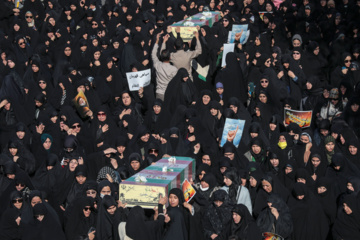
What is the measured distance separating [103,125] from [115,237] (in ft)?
10.6

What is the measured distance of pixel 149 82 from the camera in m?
11.8

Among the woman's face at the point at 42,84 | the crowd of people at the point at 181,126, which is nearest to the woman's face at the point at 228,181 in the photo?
the crowd of people at the point at 181,126

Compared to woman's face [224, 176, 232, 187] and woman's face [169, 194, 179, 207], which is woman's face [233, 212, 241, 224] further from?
woman's face [224, 176, 232, 187]

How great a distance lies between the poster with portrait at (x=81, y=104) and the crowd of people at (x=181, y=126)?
18 mm

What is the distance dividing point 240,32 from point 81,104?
3.97 metres

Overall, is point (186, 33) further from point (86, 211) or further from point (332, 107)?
point (86, 211)

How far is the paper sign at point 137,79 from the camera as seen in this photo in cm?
1154

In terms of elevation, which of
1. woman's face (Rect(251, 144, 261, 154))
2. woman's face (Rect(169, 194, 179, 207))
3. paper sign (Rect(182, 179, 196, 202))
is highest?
woman's face (Rect(169, 194, 179, 207))

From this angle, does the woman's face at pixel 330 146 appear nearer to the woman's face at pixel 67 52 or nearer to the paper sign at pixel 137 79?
the paper sign at pixel 137 79

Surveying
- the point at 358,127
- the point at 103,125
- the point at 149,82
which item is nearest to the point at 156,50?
the point at 149,82

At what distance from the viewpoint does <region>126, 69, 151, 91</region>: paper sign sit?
454 inches

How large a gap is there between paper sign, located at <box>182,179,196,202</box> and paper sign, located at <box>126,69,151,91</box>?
375cm

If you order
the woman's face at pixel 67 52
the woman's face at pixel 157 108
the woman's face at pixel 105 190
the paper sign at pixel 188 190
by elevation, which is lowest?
the woman's face at pixel 157 108

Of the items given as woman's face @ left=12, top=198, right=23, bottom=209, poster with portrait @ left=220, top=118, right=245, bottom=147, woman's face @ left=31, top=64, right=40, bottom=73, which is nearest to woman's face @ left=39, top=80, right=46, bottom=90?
woman's face @ left=31, top=64, right=40, bottom=73
